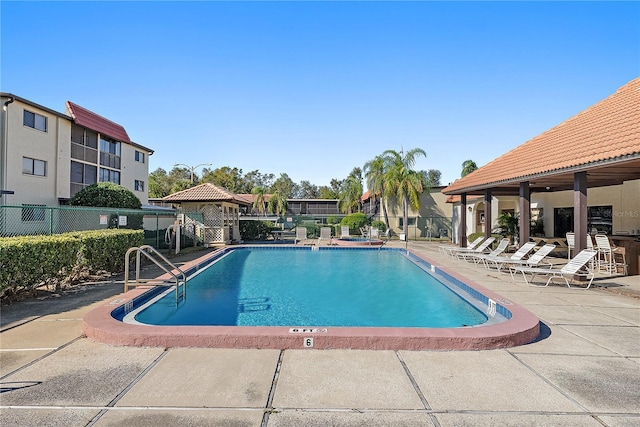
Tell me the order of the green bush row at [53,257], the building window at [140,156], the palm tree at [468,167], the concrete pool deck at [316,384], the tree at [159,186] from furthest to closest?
the tree at [159,186], the palm tree at [468,167], the building window at [140,156], the green bush row at [53,257], the concrete pool deck at [316,384]

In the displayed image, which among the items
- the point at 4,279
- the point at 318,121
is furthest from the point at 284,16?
the point at 4,279

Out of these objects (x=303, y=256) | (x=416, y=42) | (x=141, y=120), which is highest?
(x=416, y=42)

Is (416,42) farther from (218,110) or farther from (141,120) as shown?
(141,120)

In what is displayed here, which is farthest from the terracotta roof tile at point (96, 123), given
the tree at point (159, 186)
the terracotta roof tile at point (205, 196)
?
the tree at point (159, 186)

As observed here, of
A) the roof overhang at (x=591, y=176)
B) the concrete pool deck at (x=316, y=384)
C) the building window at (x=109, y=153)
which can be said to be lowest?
the concrete pool deck at (x=316, y=384)

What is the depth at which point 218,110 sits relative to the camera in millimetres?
17141

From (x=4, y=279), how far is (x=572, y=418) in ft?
27.9

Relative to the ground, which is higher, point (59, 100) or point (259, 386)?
point (59, 100)

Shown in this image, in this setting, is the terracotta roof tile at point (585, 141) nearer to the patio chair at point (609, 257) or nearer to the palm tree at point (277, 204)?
the patio chair at point (609, 257)

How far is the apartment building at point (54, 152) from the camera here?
1767 centimetres

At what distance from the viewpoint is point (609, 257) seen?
1055cm

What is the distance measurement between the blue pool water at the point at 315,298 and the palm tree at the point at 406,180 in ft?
40.4

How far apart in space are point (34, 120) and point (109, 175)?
7.15 meters

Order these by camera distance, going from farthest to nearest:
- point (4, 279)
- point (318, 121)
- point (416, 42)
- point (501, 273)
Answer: point (318, 121) → point (416, 42) → point (501, 273) → point (4, 279)
